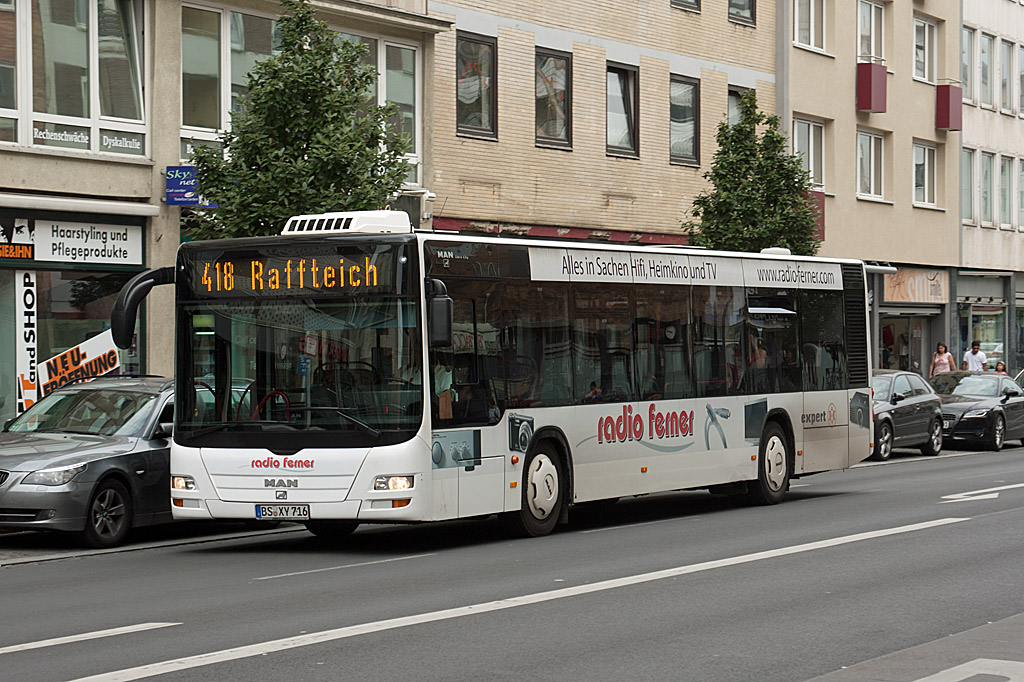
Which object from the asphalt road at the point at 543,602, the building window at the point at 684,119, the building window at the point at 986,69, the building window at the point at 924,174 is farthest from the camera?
the building window at the point at 986,69

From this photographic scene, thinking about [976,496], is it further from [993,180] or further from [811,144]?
[993,180]

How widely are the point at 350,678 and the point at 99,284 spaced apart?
49.9 ft

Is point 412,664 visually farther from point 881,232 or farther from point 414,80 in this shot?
point 881,232

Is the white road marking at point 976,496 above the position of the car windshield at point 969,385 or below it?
below

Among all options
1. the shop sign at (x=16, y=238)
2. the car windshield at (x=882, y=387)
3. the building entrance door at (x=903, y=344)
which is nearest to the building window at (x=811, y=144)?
the building entrance door at (x=903, y=344)

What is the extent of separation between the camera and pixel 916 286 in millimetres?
43656

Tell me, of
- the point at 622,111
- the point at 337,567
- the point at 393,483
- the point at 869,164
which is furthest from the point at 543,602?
the point at 869,164

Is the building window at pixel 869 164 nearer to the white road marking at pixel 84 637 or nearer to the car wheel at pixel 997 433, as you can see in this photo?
the car wheel at pixel 997 433

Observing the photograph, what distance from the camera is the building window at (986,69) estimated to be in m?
48.0

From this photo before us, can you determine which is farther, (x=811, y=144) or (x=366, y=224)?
(x=811, y=144)

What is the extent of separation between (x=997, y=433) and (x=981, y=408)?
569 millimetres

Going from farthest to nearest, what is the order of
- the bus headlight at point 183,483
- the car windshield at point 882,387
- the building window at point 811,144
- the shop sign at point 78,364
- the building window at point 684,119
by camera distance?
the building window at point 811,144, the building window at point 684,119, the car windshield at point 882,387, the shop sign at point 78,364, the bus headlight at point 183,483

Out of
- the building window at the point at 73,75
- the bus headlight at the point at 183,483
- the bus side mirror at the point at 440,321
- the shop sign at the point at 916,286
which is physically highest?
the building window at the point at 73,75

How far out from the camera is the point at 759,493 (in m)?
18.4
